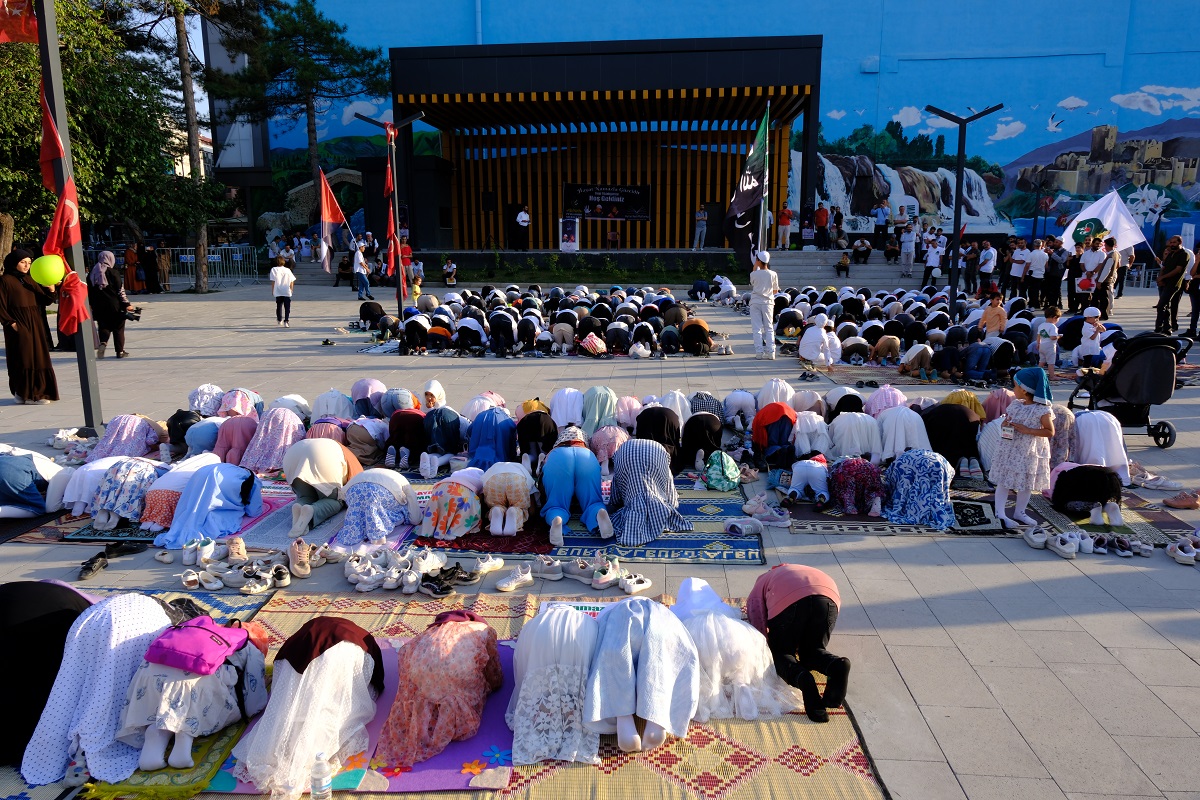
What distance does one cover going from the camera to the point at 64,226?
877 cm

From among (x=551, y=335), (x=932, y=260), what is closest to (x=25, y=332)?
(x=551, y=335)

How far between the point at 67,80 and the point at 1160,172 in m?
40.5

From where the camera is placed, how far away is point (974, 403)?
27.9 ft

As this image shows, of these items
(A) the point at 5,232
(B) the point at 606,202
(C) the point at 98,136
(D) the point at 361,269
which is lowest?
(D) the point at 361,269

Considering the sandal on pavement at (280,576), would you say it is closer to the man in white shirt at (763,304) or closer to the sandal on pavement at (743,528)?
the sandal on pavement at (743,528)

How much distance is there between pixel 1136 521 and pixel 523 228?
26804 millimetres

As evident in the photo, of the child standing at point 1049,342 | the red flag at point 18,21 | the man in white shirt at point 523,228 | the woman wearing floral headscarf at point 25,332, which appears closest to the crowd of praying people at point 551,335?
the child standing at point 1049,342

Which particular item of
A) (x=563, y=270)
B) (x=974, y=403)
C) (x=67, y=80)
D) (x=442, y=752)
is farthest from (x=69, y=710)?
(x=563, y=270)

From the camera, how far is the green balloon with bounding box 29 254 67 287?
340 inches

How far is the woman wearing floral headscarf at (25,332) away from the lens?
35.5ft

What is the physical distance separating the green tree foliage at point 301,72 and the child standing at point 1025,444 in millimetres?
31514

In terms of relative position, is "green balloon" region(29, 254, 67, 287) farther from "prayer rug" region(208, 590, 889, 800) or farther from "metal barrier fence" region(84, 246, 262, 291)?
"metal barrier fence" region(84, 246, 262, 291)

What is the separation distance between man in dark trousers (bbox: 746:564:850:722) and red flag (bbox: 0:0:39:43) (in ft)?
31.7

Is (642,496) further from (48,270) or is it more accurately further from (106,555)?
(48,270)
